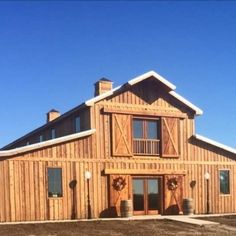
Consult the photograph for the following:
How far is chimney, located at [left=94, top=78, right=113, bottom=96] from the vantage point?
25859 millimetres

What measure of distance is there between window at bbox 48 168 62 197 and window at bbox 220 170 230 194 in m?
10.3

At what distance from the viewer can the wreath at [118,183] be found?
23.6 metres

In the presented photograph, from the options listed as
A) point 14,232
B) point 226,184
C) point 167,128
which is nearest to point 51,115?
point 167,128

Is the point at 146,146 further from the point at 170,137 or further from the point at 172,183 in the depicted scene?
the point at 172,183

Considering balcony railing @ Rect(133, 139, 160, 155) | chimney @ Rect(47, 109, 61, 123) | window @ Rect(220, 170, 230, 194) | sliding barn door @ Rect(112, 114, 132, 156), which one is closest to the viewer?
sliding barn door @ Rect(112, 114, 132, 156)

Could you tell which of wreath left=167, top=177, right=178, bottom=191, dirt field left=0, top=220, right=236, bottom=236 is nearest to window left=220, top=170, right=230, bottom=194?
wreath left=167, top=177, right=178, bottom=191

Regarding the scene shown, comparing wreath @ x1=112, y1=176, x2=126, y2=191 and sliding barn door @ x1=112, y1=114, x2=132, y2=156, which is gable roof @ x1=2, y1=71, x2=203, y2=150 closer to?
sliding barn door @ x1=112, y1=114, x2=132, y2=156

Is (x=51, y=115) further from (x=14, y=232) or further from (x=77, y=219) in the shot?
(x=14, y=232)

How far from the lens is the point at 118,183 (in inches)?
930

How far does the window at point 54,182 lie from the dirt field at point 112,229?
2445mm

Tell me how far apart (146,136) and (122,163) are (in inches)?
88.8

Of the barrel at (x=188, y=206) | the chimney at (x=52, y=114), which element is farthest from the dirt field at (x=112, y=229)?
the chimney at (x=52, y=114)

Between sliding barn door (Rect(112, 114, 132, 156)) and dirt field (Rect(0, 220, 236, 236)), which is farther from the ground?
sliding barn door (Rect(112, 114, 132, 156))

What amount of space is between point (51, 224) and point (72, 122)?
25.7ft
